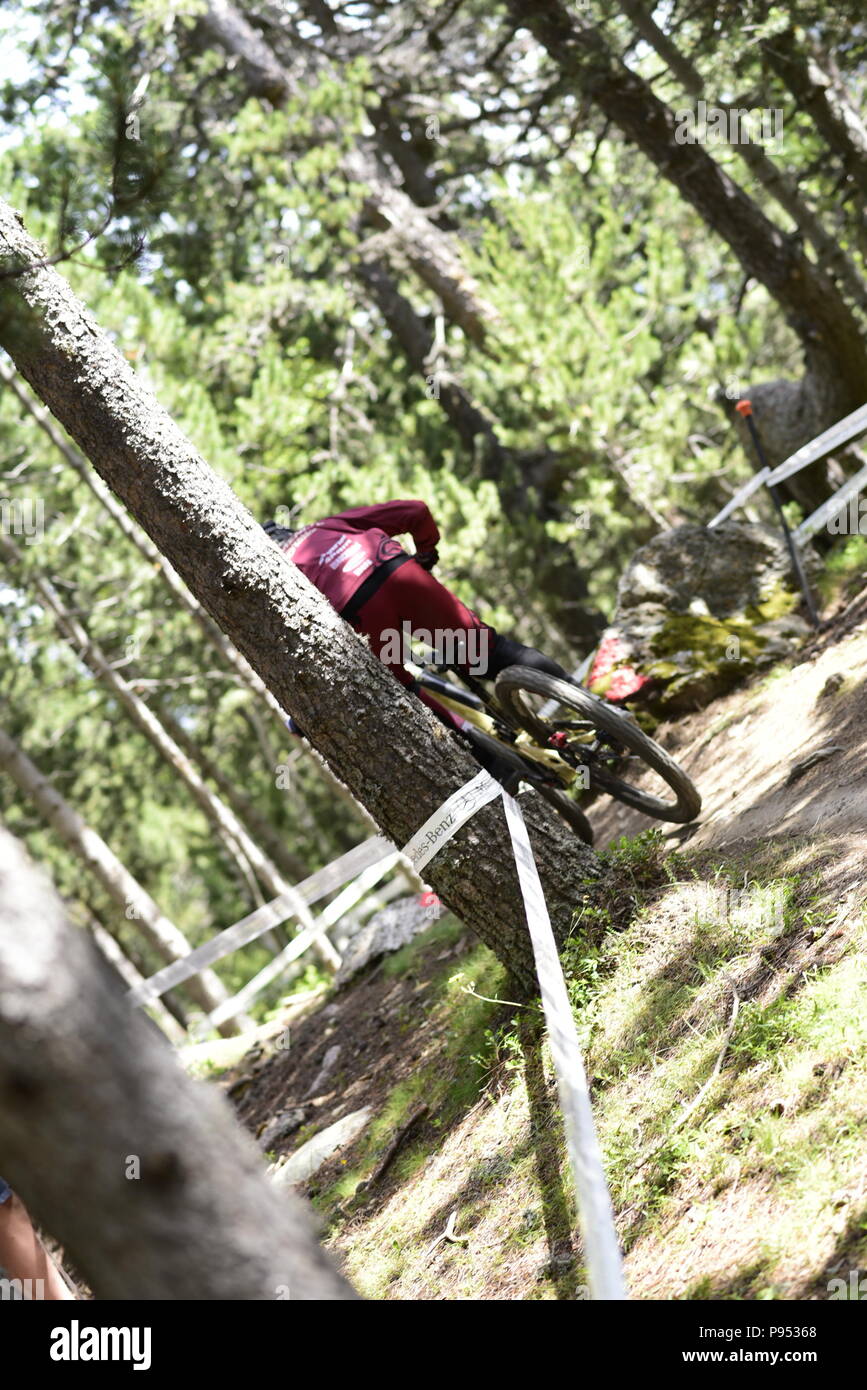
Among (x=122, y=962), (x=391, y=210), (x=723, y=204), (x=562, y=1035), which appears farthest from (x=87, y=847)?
(x=562, y=1035)

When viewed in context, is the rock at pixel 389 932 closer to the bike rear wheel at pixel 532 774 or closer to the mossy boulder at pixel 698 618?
the bike rear wheel at pixel 532 774

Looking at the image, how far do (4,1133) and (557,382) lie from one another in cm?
1101

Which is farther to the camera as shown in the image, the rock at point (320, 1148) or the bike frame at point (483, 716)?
the bike frame at point (483, 716)

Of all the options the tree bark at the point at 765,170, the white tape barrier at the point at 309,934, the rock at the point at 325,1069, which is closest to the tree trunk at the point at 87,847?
the white tape barrier at the point at 309,934

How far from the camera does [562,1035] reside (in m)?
3.43

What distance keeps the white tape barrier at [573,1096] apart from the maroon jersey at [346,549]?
1318 millimetres

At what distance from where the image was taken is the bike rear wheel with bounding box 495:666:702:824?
5.00m

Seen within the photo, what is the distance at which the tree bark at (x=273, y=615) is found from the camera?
4.00 metres

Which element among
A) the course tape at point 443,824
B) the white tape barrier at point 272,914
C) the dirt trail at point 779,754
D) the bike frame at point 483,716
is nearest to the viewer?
the course tape at point 443,824

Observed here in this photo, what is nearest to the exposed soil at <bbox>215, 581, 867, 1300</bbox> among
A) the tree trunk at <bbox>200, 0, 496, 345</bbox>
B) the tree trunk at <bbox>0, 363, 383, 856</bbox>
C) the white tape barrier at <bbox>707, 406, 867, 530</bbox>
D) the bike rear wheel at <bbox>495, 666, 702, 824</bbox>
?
the bike rear wheel at <bbox>495, 666, 702, 824</bbox>

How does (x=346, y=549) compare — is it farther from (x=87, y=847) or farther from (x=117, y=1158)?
(x=87, y=847)

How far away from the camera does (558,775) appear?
5434 mm
